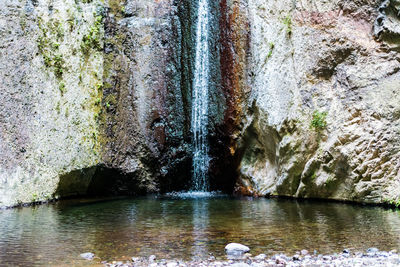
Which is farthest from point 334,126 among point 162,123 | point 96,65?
point 96,65

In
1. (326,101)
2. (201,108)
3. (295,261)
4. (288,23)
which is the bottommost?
(295,261)

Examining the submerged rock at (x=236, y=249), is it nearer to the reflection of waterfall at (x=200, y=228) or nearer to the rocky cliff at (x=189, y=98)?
the reflection of waterfall at (x=200, y=228)

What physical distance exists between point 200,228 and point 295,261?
8.10 feet

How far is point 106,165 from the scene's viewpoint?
39.8 feet

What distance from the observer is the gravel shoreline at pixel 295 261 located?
478cm

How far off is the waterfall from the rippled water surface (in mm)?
3039

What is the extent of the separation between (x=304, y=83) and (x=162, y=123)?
14.1ft

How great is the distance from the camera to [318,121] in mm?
10320

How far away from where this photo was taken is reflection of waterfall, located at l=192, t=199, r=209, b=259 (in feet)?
18.6

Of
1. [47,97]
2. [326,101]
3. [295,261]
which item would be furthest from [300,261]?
[47,97]

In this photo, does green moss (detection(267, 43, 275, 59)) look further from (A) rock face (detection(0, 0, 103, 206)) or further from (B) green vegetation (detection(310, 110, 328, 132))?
(A) rock face (detection(0, 0, 103, 206))

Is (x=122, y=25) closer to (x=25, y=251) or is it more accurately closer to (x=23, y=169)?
(x=23, y=169)

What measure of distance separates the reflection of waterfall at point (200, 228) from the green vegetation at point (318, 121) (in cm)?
318

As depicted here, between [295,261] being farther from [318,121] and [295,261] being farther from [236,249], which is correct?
[318,121]
